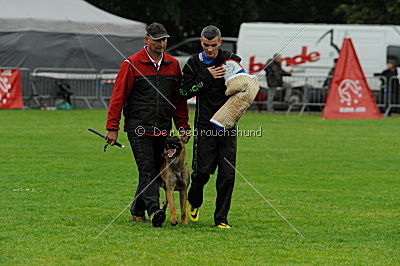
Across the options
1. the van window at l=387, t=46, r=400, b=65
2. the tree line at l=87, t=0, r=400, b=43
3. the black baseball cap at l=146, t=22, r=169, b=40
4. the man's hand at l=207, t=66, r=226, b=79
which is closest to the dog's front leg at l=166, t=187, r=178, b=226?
the man's hand at l=207, t=66, r=226, b=79

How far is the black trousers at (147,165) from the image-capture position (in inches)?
356

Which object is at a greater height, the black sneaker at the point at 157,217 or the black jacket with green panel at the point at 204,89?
the black jacket with green panel at the point at 204,89

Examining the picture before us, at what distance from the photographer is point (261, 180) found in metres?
13.1

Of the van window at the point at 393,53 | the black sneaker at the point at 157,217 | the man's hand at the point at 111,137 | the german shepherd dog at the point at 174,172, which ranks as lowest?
the black sneaker at the point at 157,217

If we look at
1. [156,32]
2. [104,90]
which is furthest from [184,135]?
[104,90]

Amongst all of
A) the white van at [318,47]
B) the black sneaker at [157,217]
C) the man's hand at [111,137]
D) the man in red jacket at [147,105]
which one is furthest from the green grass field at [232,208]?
the white van at [318,47]

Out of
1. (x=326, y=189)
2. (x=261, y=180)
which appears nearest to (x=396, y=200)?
(x=326, y=189)

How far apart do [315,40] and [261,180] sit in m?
19.4

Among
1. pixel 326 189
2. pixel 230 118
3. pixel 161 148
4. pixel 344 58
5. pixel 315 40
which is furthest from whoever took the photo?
pixel 315 40

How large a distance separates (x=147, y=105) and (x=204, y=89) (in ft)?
2.04

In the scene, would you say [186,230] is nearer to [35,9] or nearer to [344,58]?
[344,58]

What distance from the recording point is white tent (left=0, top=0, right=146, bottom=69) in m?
31.6

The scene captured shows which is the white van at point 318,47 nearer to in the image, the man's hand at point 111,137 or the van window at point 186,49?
the van window at point 186,49

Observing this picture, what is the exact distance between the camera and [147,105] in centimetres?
907
